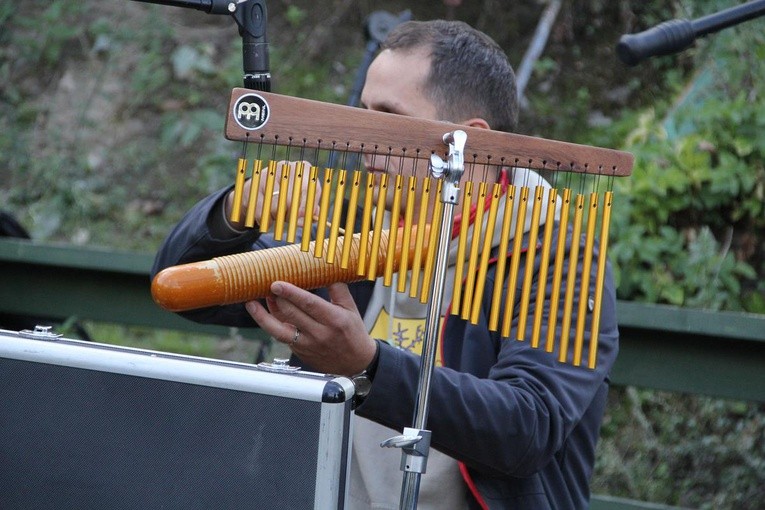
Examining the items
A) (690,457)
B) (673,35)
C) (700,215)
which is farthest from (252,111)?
(700,215)

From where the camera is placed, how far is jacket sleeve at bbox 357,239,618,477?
6.05 feet

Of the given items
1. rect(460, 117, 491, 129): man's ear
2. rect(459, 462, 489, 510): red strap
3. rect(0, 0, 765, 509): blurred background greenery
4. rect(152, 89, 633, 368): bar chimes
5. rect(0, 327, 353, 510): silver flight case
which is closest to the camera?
rect(0, 327, 353, 510): silver flight case

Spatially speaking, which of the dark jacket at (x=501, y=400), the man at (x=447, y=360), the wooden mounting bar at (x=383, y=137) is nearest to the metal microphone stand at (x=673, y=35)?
the wooden mounting bar at (x=383, y=137)

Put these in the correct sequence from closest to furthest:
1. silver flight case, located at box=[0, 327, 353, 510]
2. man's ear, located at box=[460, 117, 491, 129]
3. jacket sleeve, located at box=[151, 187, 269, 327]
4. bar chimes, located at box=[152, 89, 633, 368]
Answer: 1. silver flight case, located at box=[0, 327, 353, 510]
2. bar chimes, located at box=[152, 89, 633, 368]
3. jacket sleeve, located at box=[151, 187, 269, 327]
4. man's ear, located at box=[460, 117, 491, 129]

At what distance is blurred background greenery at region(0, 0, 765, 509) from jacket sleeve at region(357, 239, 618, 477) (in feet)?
6.82

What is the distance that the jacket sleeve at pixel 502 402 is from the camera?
1.84 metres

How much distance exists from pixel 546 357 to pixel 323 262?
540 millimetres

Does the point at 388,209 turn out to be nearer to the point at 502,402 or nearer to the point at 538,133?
the point at 502,402

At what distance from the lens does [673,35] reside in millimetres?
1776

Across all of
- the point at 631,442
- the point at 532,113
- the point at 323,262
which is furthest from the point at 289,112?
the point at 532,113

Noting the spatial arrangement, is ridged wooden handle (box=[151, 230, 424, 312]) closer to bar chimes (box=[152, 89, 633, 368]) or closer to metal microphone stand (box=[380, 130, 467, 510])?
bar chimes (box=[152, 89, 633, 368])

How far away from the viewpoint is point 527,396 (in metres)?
1.95

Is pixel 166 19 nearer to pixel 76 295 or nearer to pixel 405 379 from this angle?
pixel 76 295

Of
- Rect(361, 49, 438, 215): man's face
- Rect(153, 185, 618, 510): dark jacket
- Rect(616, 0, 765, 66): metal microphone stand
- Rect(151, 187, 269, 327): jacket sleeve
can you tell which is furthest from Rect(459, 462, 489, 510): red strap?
Rect(616, 0, 765, 66): metal microphone stand
